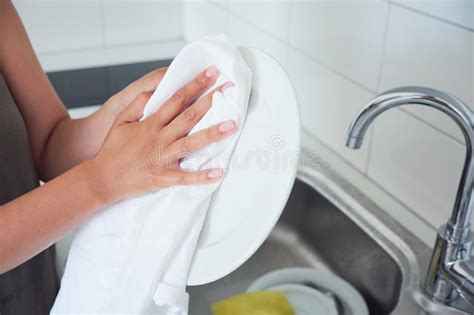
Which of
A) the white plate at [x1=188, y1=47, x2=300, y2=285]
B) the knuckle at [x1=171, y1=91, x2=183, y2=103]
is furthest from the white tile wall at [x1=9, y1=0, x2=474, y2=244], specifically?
the knuckle at [x1=171, y1=91, x2=183, y2=103]

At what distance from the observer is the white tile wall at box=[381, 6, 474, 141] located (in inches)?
27.1

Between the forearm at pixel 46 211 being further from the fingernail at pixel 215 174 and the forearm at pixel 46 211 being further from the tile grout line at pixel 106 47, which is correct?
the tile grout line at pixel 106 47

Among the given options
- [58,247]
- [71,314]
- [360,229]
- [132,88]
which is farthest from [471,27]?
[58,247]

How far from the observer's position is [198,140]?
0.57 m

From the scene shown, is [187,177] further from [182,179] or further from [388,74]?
[388,74]

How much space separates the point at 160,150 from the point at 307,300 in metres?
0.36

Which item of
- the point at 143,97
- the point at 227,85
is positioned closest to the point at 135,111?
the point at 143,97

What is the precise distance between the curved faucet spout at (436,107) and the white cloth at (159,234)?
125mm

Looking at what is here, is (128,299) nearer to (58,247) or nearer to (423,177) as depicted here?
(58,247)

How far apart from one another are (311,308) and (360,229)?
140 millimetres

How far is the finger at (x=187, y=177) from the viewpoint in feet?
1.88

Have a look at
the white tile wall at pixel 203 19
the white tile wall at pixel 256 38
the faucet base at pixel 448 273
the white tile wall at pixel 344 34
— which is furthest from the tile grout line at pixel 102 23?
the faucet base at pixel 448 273

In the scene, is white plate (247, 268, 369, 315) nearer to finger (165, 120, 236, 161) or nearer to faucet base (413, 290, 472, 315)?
faucet base (413, 290, 472, 315)

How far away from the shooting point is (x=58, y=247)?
87 cm
